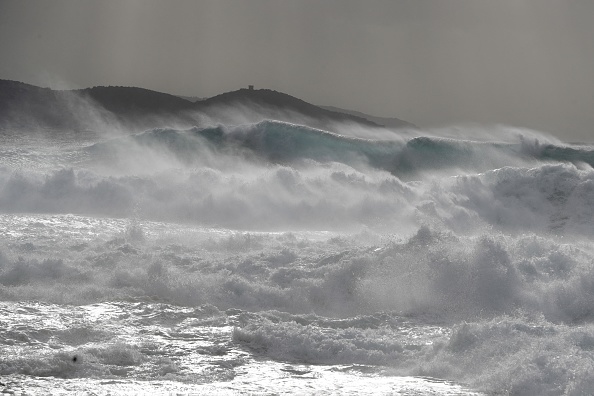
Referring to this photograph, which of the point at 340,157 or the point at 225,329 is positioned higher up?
the point at 340,157

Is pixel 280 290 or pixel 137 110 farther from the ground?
pixel 137 110

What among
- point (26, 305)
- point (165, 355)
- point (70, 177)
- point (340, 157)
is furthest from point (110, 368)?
point (340, 157)

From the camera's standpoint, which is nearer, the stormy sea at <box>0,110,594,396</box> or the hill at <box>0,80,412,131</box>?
the stormy sea at <box>0,110,594,396</box>

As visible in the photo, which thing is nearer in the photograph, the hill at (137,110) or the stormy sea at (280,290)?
the stormy sea at (280,290)

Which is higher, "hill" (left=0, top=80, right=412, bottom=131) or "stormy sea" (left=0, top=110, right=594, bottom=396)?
"hill" (left=0, top=80, right=412, bottom=131)

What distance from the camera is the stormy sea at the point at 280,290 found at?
20.2 feet

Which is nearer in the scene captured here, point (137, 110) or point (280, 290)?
point (280, 290)

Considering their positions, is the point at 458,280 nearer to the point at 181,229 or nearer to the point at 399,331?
the point at 399,331

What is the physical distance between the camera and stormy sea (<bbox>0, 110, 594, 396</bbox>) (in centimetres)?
616

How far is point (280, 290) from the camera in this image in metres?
8.88

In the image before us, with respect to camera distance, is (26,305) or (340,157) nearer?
(26,305)

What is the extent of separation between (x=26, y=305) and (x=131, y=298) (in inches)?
45.9

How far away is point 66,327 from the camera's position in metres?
7.16

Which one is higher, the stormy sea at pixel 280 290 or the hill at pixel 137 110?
the hill at pixel 137 110
